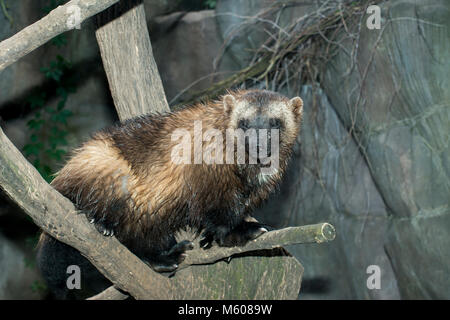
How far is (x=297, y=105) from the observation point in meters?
2.70

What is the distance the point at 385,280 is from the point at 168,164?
314cm

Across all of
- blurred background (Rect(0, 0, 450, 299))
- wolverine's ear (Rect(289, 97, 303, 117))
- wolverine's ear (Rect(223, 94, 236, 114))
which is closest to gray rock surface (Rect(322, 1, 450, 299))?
blurred background (Rect(0, 0, 450, 299))

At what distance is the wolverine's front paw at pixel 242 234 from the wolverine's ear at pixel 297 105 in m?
0.59

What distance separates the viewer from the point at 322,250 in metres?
5.20

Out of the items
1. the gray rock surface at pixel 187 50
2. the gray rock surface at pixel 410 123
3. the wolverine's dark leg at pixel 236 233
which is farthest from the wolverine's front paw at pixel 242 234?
the gray rock surface at pixel 187 50

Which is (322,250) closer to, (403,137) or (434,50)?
(403,137)

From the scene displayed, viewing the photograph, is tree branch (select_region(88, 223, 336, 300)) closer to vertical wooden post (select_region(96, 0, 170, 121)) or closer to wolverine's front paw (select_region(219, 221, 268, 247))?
wolverine's front paw (select_region(219, 221, 268, 247))

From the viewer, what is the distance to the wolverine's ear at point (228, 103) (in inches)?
101

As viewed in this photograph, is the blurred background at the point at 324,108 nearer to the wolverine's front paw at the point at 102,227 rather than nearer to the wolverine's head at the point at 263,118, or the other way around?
the wolverine's head at the point at 263,118

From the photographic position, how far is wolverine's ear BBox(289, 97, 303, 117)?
8.75 feet

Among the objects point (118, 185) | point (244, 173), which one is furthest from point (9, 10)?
point (244, 173)

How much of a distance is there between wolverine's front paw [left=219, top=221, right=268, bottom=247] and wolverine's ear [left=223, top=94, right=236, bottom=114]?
21.9 inches

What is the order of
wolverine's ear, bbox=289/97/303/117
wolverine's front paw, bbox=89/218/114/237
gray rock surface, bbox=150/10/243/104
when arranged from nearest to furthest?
wolverine's front paw, bbox=89/218/114/237
wolverine's ear, bbox=289/97/303/117
gray rock surface, bbox=150/10/243/104

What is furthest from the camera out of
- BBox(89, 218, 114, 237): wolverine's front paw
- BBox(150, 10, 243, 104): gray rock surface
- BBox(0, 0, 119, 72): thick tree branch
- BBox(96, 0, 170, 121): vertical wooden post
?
BBox(150, 10, 243, 104): gray rock surface
